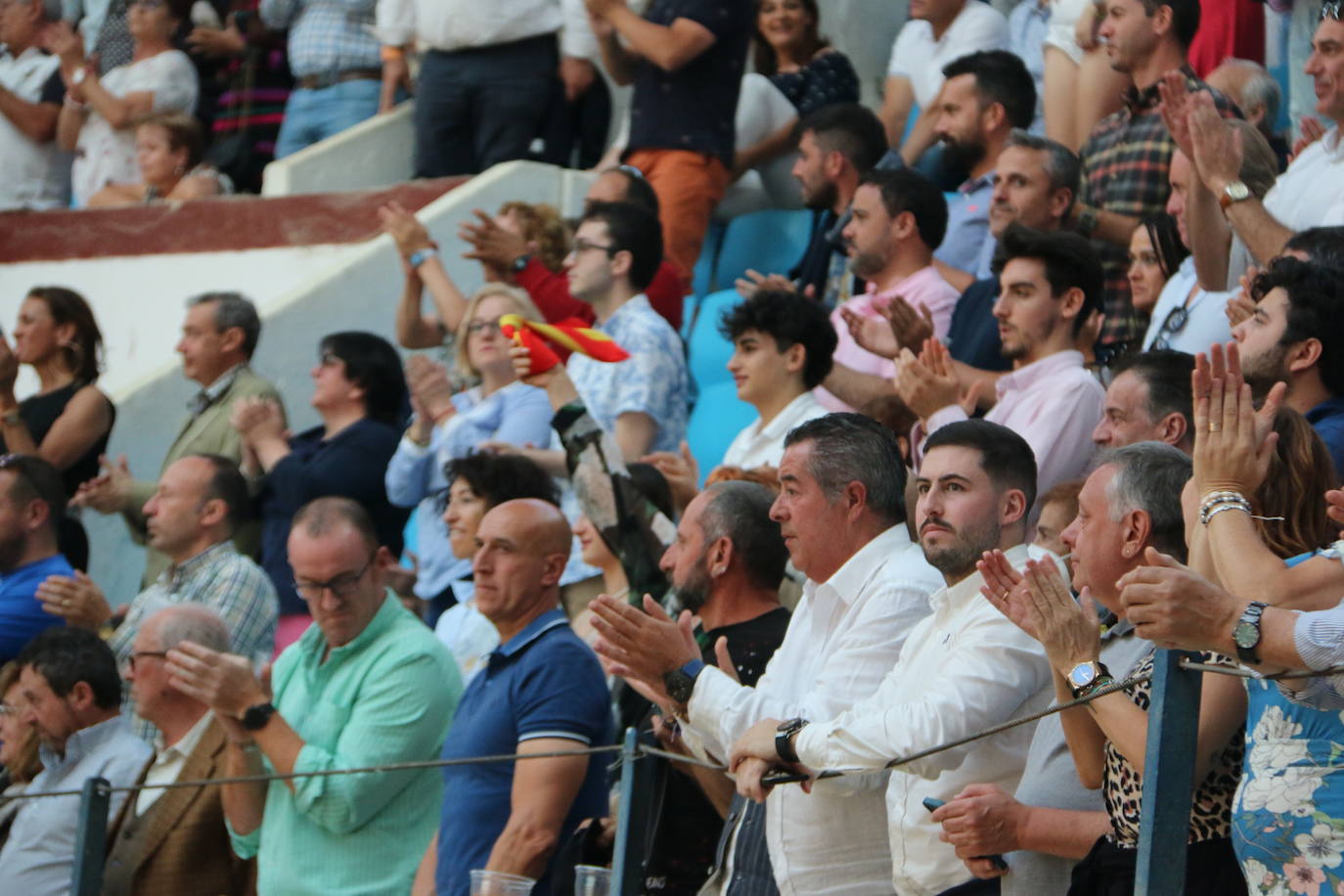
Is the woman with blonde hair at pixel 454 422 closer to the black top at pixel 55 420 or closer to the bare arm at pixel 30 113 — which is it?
the black top at pixel 55 420

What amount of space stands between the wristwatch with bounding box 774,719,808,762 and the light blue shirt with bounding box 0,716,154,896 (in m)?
2.25

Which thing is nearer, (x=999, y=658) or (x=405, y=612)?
(x=999, y=658)

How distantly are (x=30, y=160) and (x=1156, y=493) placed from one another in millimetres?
8294

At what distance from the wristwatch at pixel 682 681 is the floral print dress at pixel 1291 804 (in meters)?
1.24

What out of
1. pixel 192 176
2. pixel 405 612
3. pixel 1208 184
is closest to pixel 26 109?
pixel 192 176

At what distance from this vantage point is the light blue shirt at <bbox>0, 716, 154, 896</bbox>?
570 cm

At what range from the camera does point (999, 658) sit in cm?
399

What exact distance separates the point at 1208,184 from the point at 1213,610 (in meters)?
2.66

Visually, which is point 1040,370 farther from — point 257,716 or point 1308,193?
point 257,716

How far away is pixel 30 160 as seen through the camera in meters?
11.0

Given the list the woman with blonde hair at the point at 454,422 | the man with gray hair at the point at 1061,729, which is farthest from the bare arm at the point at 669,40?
the man with gray hair at the point at 1061,729

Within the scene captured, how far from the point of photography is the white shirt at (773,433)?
606 centimetres

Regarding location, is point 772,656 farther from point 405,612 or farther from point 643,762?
point 405,612

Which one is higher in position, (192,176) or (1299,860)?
(1299,860)
